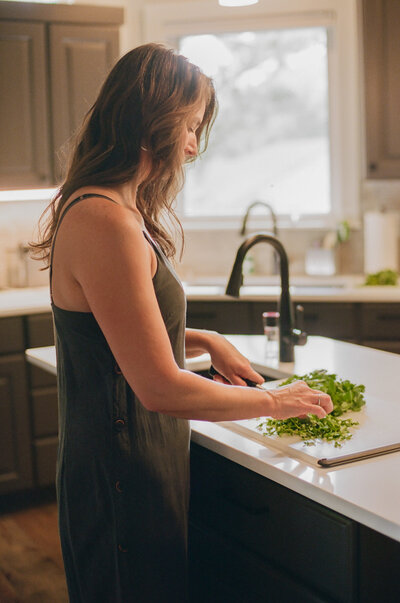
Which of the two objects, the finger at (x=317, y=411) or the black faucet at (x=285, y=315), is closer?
the finger at (x=317, y=411)

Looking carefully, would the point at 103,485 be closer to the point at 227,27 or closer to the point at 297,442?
the point at 297,442

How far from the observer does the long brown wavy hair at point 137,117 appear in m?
1.22

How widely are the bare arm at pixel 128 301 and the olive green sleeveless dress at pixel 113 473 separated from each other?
115 millimetres

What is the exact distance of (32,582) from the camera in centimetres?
266

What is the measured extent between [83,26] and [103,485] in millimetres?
2938

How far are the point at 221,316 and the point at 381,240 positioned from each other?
1.09 m

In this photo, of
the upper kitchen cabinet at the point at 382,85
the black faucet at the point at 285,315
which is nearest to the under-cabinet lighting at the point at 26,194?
the upper kitchen cabinet at the point at 382,85

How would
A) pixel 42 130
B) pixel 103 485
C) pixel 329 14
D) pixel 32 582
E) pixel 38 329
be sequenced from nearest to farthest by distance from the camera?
pixel 103 485 → pixel 32 582 → pixel 38 329 → pixel 42 130 → pixel 329 14

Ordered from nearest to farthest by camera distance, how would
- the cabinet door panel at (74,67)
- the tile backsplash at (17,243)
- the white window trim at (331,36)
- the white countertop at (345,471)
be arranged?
the white countertop at (345,471) → the cabinet door panel at (74,67) → the tile backsplash at (17,243) → the white window trim at (331,36)

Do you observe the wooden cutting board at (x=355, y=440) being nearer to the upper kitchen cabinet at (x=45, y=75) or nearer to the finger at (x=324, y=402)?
the finger at (x=324, y=402)

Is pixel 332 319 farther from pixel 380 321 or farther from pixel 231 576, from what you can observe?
pixel 231 576

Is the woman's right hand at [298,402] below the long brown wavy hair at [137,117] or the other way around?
below

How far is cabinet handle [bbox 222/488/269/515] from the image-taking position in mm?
1359

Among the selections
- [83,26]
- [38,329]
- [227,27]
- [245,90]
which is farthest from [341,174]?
[38,329]
